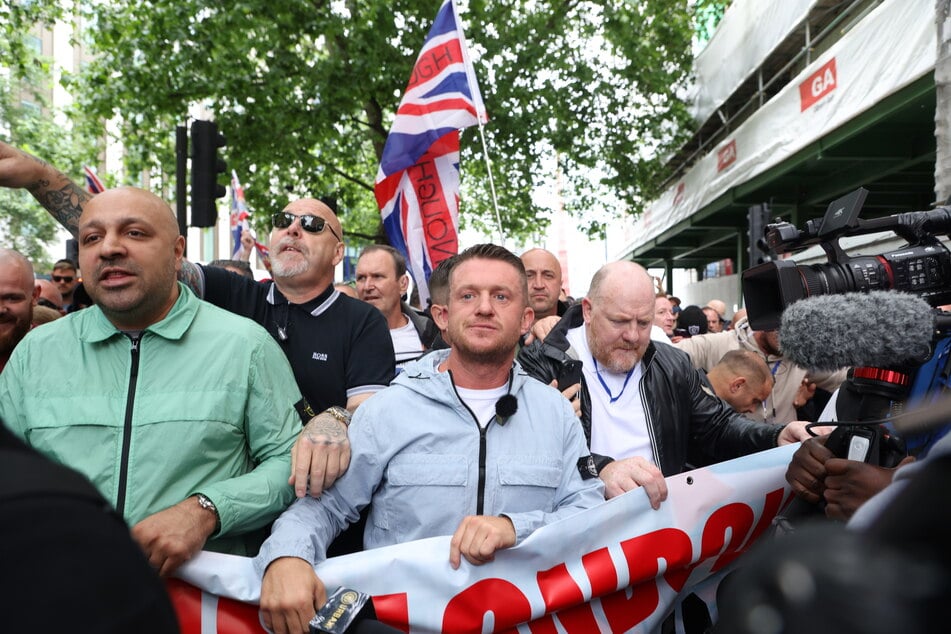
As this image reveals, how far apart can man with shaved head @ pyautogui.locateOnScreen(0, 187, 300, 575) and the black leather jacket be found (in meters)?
1.53

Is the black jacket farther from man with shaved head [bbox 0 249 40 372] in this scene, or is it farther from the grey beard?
man with shaved head [bbox 0 249 40 372]

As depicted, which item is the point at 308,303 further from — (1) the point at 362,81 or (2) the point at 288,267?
(1) the point at 362,81

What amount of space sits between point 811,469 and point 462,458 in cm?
104

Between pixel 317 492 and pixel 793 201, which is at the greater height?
pixel 793 201

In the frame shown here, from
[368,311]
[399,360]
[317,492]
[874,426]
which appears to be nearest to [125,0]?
[399,360]

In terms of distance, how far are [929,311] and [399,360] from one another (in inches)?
145

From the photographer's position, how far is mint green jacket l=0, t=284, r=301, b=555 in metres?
2.21

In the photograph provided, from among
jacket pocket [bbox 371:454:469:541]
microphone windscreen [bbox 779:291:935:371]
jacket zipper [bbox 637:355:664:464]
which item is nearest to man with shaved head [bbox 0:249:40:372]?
jacket pocket [bbox 371:454:469:541]

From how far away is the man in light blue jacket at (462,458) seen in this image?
→ 2.38 m

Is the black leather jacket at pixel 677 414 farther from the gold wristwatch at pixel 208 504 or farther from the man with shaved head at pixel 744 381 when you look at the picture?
the gold wristwatch at pixel 208 504

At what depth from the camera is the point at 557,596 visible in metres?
2.33

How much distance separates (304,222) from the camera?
3.85 meters

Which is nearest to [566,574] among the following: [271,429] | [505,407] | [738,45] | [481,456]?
[481,456]

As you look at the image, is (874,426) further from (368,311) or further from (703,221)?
(703,221)
